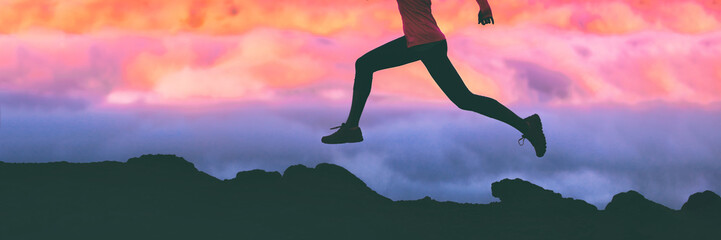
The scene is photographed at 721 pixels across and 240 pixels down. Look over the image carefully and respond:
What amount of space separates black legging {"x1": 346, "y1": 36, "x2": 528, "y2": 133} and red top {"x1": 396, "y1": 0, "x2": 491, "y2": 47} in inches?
2.7

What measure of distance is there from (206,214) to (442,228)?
262 centimetres

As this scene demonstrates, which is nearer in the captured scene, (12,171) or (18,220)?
(18,220)

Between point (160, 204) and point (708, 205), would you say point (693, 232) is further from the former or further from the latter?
point (160, 204)

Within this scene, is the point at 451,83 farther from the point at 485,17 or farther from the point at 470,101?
the point at 485,17

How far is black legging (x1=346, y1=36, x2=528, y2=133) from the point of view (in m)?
7.57

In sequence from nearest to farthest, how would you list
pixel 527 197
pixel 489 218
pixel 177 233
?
pixel 177 233 < pixel 489 218 < pixel 527 197

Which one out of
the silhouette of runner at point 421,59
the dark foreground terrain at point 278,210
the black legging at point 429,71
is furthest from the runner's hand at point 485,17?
the dark foreground terrain at point 278,210

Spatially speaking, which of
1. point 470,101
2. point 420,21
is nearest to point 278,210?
point 470,101

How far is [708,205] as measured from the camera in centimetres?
1077

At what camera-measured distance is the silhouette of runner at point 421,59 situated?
7.53m

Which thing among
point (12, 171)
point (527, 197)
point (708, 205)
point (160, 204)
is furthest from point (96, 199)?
point (708, 205)

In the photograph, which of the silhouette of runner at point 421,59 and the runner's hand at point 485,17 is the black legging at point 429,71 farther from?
the runner's hand at point 485,17

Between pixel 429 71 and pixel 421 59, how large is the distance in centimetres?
15

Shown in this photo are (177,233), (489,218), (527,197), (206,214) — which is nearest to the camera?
(177,233)
